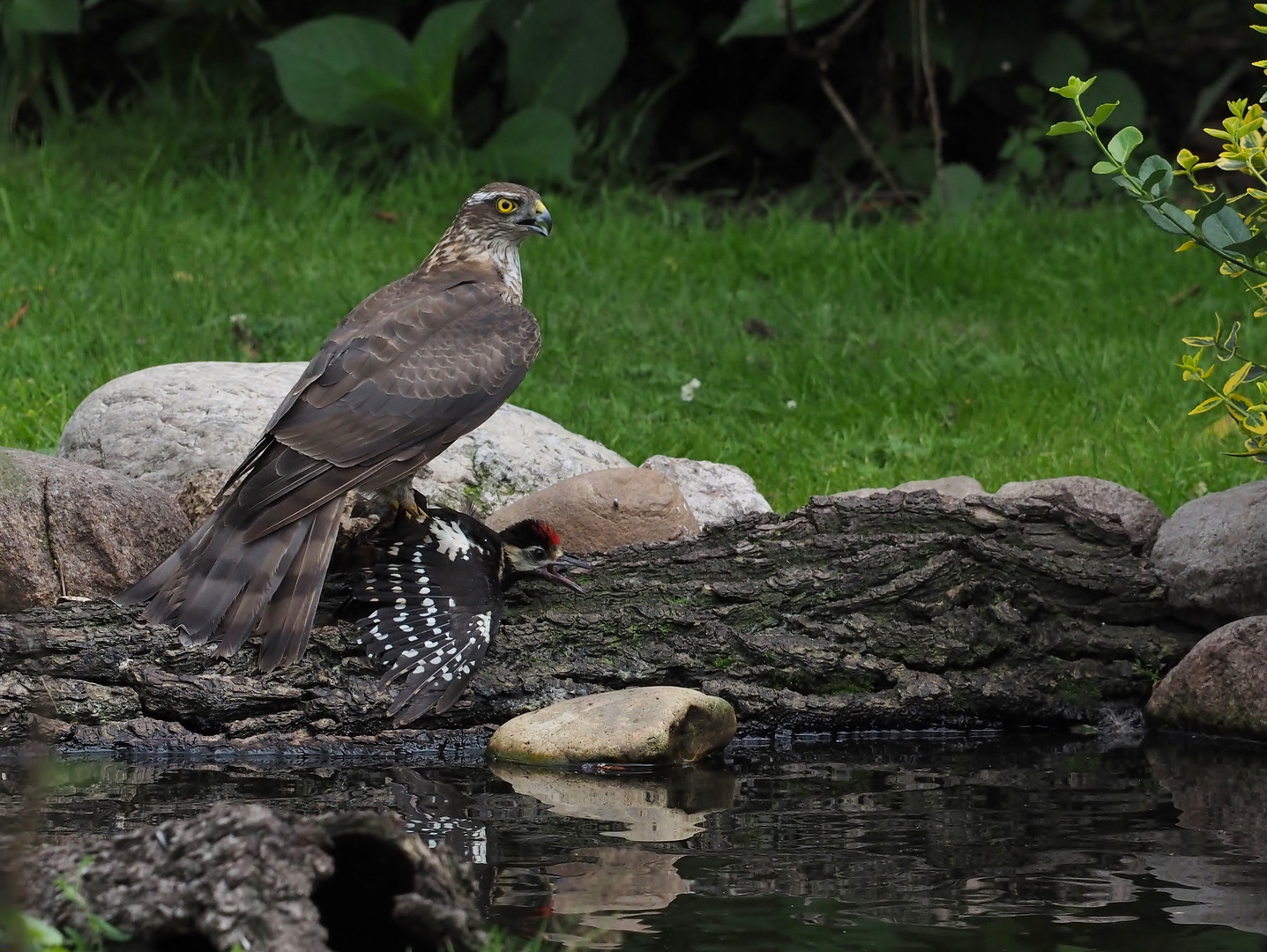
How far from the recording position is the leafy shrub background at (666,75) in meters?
9.73

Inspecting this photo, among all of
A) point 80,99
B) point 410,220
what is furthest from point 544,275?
point 80,99

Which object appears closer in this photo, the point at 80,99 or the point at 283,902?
the point at 283,902

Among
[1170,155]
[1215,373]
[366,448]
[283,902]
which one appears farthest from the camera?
[1170,155]

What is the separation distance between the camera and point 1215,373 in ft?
25.6

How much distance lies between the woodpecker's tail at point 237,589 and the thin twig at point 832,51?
5653 mm

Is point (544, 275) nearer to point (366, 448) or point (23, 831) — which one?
point (366, 448)

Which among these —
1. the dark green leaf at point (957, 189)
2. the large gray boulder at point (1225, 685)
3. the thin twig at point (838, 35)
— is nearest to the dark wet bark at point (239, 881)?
the large gray boulder at point (1225, 685)

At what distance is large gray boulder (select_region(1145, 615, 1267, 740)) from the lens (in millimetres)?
4891

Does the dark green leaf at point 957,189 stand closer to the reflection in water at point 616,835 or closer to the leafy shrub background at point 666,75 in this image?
the leafy shrub background at point 666,75

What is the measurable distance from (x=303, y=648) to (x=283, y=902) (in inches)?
80.1

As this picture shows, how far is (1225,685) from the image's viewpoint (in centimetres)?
495

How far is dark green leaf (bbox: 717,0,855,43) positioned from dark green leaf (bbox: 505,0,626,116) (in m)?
0.75

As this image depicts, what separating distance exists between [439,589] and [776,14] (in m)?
5.66

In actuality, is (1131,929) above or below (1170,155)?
below
